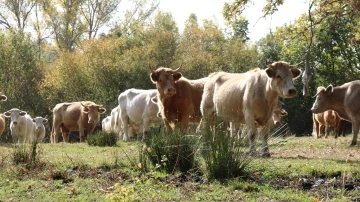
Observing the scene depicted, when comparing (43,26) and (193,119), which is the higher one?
(43,26)

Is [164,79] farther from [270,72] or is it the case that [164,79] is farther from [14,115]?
[14,115]

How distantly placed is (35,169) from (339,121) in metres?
14.5

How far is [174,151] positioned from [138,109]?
13030mm

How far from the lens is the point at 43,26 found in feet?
174

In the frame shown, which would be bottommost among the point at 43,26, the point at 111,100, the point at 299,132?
the point at 299,132

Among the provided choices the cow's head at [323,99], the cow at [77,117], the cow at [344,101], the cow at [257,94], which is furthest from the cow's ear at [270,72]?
the cow at [77,117]

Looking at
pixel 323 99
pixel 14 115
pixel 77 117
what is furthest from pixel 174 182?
pixel 14 115

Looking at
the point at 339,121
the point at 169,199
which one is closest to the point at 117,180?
the point at 169,199

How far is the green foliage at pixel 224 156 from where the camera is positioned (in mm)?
8406

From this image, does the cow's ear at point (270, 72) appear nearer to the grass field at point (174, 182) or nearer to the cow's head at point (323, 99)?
the grass field at point (174, 182)

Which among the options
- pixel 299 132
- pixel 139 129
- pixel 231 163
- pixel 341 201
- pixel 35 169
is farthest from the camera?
pixel 299 132

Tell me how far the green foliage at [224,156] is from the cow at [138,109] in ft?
38.8

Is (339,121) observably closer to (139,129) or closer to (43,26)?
(139,129)

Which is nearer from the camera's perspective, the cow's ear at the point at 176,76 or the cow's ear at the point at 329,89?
the cow's ear at the point at 176,76
